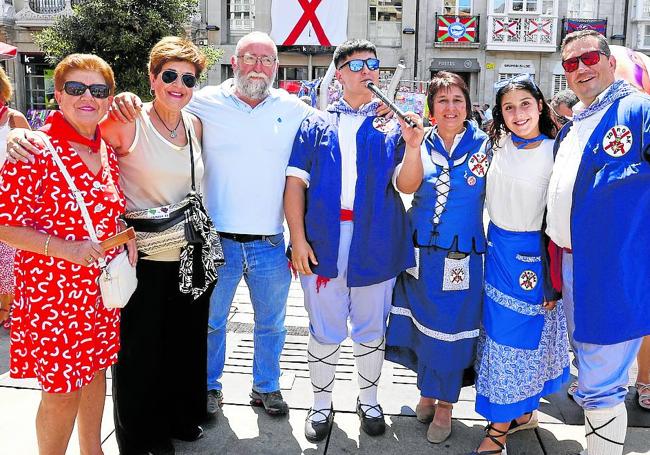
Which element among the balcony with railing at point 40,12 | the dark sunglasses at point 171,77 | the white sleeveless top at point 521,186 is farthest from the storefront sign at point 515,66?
the dark sunglasses at point 171,77

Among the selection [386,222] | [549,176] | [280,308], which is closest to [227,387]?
[280,308]

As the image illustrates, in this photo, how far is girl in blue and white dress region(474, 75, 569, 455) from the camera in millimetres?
2658

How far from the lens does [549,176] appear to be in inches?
103

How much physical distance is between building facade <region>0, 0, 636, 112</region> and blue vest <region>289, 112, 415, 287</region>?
19778 millimetres

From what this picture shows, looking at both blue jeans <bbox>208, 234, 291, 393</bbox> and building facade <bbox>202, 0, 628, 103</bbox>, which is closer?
blue jeans <bbox>208, 234, 291, 393</bbox>

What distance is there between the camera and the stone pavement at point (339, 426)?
9.47ft

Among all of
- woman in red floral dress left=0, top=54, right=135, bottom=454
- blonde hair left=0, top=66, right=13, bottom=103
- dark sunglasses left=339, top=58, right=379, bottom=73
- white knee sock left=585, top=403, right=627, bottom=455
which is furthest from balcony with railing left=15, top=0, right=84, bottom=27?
white knee sock left=585, top=403, right=627, bottom=455

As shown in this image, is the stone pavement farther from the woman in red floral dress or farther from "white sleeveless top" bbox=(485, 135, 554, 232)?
"white sleeveless top" bbox=(485, 135, 554, 232)

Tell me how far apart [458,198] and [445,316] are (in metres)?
0.60

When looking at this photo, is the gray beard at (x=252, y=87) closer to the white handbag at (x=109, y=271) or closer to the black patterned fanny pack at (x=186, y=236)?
the black patterned fanny pack at (x=186, y=236)

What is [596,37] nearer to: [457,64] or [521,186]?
[521,186]

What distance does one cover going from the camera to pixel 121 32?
13.2 meters

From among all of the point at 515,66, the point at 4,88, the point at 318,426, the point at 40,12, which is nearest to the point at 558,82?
the point at 515,66

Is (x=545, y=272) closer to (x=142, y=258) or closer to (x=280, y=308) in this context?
(x=280, y=308)
